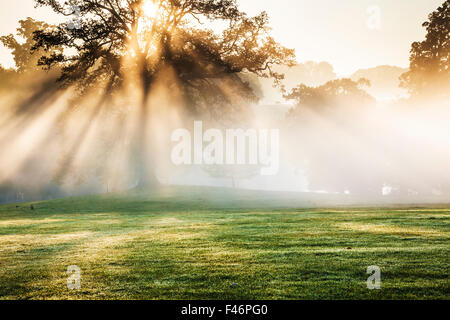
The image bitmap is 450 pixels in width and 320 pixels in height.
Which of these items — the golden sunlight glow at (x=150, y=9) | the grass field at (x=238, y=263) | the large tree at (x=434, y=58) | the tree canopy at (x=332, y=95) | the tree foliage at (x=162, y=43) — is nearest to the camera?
the grass field at (x=238, y=263)

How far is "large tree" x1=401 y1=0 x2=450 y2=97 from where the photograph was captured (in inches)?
1585

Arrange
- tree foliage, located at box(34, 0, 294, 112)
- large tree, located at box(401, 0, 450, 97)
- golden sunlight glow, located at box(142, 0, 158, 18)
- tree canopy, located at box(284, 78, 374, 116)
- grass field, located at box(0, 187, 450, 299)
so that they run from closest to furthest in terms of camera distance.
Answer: grass field, located at box(0, 187, 450, 299)
tree foliage, located at box(34, 0, 294, 112)
golden sunlight glow, located at box(142, 0, 158, 18)
large tree, located at box(401, 0, 450, 97)
tree canopy, located at box(284, 78, 374, 116)

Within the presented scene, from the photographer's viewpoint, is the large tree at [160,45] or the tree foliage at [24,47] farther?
the tree foliage at [24,47]

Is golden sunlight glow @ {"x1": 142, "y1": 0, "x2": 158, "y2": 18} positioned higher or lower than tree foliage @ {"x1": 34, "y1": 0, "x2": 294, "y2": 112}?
higher

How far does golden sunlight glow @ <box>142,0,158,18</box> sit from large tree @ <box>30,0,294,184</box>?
8 cm

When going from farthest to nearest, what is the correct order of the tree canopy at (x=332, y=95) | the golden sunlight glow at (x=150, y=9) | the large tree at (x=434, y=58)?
the tree canopy at (x=332, y=95) < the large tree at (x=434, y=58) < the golden sunlight glow at (x=150, y=9)

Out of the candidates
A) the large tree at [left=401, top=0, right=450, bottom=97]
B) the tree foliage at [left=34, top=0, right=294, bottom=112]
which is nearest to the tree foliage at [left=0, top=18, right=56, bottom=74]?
the tree foliage at [left=34, top=0, right=294, bottom=112]

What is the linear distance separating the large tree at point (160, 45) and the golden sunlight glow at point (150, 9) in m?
0.08

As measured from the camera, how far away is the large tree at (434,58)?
1585 inches

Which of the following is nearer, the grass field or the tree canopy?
the grass field

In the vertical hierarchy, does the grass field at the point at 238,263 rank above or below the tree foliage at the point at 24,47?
below

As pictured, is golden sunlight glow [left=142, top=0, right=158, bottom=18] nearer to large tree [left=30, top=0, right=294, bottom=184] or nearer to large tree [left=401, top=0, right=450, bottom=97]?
large tree [left=30, top=0, right=294, bottom=184]

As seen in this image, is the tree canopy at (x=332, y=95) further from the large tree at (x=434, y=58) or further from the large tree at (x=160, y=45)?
the large tree at (x=160, y=45)

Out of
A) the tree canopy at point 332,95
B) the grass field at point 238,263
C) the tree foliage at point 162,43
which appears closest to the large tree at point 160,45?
the tree foliage at point 162,43
